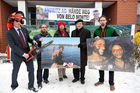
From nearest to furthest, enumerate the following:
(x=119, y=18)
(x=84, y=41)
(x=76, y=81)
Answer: (x=84, y=41) < (x=76, y=81) < (x=119, y=18)

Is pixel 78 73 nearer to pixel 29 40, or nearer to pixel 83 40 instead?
pixel 83 40

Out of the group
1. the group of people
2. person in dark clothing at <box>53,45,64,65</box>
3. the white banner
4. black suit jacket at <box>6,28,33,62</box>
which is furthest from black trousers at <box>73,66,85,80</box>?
the white banner

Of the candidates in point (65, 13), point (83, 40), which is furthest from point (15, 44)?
point (65, 13)

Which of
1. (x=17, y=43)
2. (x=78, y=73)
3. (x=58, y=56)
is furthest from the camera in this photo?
(x=78, y=73)

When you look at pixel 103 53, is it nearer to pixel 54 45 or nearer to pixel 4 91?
pixel 54 45

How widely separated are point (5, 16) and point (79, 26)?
769 cm

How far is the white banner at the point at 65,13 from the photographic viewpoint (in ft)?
21.8

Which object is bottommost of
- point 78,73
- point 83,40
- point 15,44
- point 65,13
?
point 78,73

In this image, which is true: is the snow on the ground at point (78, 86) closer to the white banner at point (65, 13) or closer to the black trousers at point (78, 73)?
the black trousers at point (78, 73)

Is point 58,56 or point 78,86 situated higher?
point 58,56

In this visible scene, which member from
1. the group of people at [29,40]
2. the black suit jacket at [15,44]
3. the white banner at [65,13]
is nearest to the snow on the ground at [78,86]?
the group of people at [29,40]

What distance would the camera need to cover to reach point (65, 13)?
6.71 metres

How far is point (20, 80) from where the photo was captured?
3.47m

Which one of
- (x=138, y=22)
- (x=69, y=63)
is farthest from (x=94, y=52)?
(x=138, y=22)
